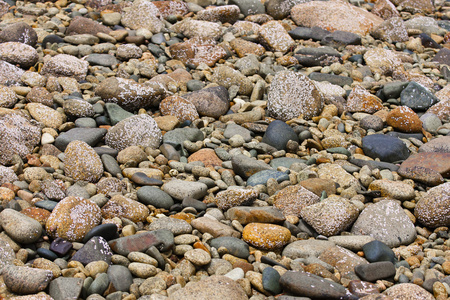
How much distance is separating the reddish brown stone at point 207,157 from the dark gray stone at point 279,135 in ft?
2.34

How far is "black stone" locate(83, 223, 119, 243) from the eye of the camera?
357 cm

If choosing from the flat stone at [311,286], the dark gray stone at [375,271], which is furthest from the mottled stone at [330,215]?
the flat stone at [311,286]

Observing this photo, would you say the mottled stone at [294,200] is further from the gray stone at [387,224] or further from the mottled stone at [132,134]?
the mottled stone at [132,134]

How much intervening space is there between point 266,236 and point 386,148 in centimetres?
223

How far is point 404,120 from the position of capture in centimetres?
575

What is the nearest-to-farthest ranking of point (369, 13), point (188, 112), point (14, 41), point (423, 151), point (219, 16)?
point (423, 151) → point (188, 112) → point (14, 41) → point (219, 16) → point (369, 13)

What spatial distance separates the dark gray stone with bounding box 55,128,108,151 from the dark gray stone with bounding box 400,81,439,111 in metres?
4.14

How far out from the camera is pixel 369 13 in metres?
9.12

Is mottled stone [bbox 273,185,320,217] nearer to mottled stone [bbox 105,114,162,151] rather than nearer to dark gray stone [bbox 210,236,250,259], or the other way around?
dark gray stone [bbox 210,236,250,259]

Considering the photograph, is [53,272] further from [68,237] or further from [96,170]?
[96,170]

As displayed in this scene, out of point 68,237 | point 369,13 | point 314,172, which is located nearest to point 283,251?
point 314,172

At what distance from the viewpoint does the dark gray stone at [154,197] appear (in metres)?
4.19

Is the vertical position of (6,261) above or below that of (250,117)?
above

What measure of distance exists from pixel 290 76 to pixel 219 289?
3.48 m
